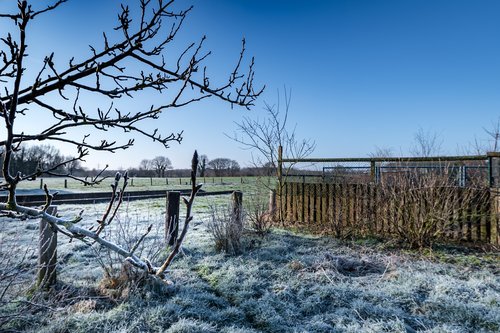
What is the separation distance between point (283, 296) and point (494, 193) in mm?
4112

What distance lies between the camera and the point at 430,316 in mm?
2904

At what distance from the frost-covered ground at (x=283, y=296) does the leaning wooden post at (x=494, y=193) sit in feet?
1.73

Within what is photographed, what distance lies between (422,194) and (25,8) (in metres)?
5.62

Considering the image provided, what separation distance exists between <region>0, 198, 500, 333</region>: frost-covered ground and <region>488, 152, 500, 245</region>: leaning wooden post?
20.7 inches

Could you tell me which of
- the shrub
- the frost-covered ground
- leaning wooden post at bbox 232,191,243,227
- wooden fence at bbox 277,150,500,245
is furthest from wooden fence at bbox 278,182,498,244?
the shrub

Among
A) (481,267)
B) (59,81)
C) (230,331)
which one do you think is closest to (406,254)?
A: (481,267)

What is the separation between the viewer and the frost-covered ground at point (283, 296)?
276cm

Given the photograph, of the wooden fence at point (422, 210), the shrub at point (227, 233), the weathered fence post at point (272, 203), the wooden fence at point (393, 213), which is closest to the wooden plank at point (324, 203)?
the wooden fence at point (393, 213)

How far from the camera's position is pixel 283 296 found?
135 inches

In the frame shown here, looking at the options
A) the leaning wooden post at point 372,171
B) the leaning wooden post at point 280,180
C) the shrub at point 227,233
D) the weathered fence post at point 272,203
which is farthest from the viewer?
the leaning wooden post at point 280,180

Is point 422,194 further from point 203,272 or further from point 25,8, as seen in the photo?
point 25,8

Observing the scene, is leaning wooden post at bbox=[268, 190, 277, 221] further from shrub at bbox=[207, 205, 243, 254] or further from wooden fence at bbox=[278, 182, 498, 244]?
shrub at bbox=[207, 205, 243, 254]

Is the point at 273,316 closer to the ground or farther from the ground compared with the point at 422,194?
closer to the ground

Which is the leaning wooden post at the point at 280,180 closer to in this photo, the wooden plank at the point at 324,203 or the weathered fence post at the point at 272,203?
the weathered fence post at the point at 272,203
